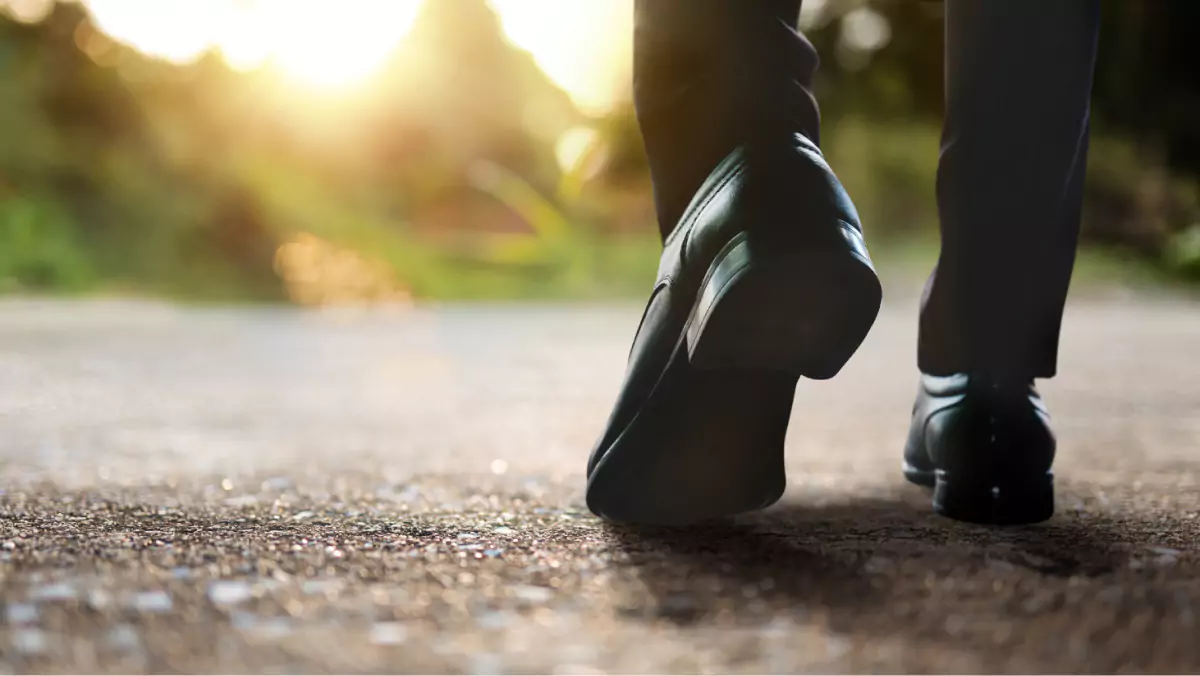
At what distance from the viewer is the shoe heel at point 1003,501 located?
82 cm

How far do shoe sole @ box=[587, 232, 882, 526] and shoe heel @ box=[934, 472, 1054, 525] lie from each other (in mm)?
151

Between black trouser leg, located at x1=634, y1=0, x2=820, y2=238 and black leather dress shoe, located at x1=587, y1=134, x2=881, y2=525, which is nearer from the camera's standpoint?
black leather dress shoe, located at x1=587, y1=134, x2=881, y2=525

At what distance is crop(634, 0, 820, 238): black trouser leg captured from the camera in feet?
2.64

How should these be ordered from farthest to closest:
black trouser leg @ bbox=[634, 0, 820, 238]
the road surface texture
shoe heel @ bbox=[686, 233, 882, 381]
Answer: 1. black trouser leg @ bbox=[634, 0, 820, 238]
2. shoe heel @ bbox=[686, 233, 882, 381]
3. the road surface texture

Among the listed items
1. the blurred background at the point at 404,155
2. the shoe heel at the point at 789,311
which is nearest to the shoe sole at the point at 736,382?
the shoe heel at the point at 789,311

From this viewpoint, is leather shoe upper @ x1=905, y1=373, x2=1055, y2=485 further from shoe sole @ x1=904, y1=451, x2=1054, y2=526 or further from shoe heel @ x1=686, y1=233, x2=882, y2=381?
shoe heel @ x1=686, y1=233, x2=882, y2=381

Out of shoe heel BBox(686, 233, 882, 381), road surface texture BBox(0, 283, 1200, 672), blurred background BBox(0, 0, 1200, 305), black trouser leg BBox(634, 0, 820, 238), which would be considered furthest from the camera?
blurred background BBox(0, 0, 1200, 305)

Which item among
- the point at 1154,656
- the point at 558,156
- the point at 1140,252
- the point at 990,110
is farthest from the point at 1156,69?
the point at 1154,656

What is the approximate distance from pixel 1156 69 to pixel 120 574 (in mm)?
6666

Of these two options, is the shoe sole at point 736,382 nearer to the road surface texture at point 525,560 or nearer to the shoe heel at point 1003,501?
the road surface texture at point 525,560

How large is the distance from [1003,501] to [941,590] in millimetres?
233

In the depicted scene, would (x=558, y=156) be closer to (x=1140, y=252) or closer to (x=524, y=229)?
(x=524, y=229)

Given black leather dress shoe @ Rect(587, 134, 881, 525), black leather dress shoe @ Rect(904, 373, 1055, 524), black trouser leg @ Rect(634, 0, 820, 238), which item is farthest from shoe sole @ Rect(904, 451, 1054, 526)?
black trouser leg @ Rect(634, 0, 820, 238)

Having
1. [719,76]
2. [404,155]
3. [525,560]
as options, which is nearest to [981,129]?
[719,76]
